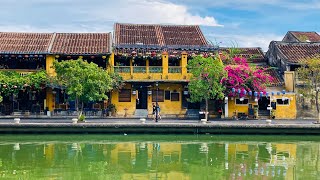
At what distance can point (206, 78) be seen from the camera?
33.8 metres

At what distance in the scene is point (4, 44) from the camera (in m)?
36.8

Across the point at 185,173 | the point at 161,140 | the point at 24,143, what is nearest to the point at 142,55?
the point at 161,140

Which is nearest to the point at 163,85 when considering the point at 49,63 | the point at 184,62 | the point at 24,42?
the point at 184,62

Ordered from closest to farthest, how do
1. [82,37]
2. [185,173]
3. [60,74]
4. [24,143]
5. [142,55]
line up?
[185,173] → [24,143] → [60,74] → [142,55] → [82,37]

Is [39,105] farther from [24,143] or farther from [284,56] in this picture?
[284,56]

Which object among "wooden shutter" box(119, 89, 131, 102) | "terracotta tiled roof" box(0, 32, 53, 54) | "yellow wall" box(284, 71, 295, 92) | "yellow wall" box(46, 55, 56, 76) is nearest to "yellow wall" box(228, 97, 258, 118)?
"yellow wall" box(284, 71, 295, 92)

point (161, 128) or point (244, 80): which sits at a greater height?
point (244, 80)

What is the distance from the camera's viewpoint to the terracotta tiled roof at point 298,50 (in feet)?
122

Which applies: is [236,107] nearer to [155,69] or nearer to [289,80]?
[289,80]

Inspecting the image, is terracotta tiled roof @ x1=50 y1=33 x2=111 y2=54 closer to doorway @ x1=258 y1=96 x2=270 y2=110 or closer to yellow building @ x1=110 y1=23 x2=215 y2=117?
yellow building @ x1=110 y1=23 x2=215 y2=117

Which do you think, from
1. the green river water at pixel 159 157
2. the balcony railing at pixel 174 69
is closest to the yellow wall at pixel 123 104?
the balcony railing at pixel 174 69

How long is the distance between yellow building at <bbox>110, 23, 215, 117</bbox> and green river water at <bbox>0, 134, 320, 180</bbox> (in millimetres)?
7048

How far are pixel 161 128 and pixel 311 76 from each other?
9.85 metres

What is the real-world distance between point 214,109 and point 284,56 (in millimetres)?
5971
